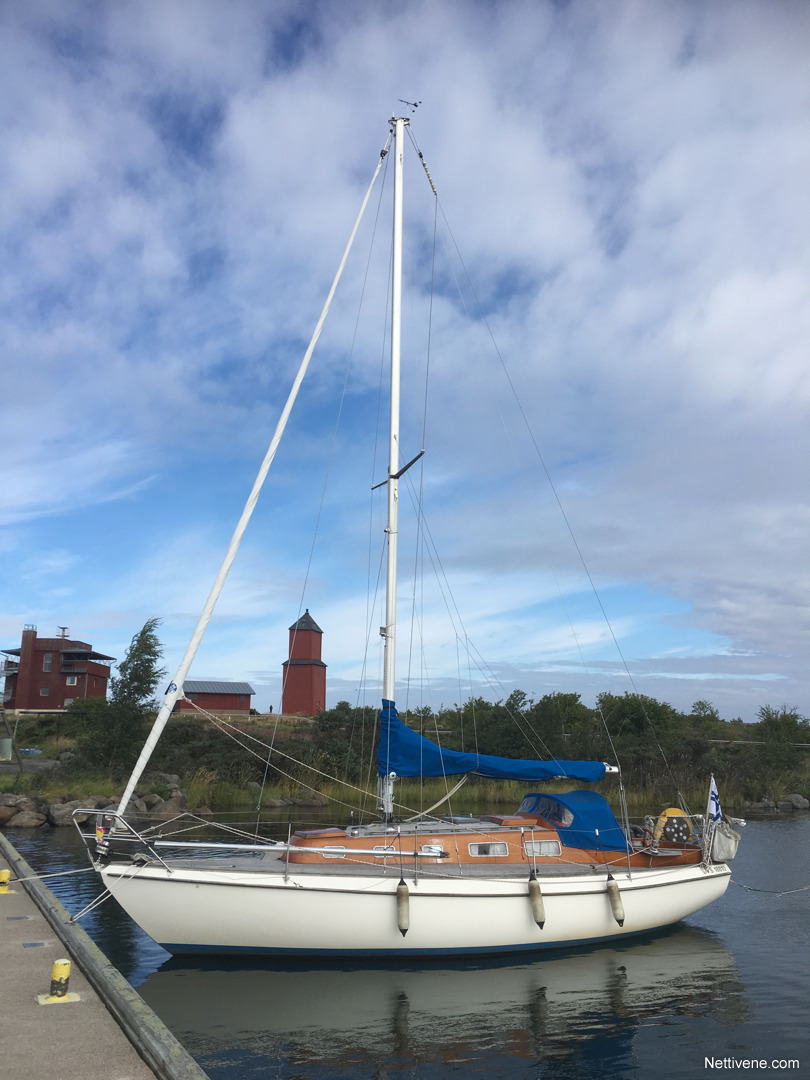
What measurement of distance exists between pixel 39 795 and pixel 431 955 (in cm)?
2259

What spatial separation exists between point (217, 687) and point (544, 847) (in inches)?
2484

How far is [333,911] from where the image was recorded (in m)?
11.7

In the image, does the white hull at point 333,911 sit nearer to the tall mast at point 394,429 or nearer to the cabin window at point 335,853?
the cabin window at point 335,853

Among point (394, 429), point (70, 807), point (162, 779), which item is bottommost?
point (70, 807)

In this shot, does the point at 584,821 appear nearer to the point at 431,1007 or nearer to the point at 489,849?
the point at 489,849

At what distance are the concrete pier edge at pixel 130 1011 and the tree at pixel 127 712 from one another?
26342 mm

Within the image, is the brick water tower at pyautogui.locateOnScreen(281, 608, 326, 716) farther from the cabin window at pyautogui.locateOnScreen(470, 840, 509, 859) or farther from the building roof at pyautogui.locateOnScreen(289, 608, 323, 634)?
the cabin window at pyautogui.locateOnScreen(470, 840, 509, 859)

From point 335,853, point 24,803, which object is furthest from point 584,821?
point 24,803

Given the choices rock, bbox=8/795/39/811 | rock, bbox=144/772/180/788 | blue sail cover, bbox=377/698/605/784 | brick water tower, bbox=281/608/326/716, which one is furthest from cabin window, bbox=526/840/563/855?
brick water tower, bbox=281/608/326/716

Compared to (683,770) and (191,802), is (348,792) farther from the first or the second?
(683,770)

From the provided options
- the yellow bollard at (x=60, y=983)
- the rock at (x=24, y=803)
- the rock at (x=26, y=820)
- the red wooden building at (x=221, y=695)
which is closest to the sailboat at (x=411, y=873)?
the yellow bollard at (x=60, y=983)

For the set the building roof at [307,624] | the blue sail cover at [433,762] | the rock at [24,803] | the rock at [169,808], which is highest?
the building roof at [307,624]

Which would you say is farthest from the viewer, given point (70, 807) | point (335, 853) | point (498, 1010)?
point (70, 807)

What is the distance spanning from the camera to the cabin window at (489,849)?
1356 cm
